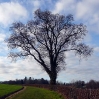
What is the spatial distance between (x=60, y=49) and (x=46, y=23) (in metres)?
5.55

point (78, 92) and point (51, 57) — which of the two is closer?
point (78, 92)

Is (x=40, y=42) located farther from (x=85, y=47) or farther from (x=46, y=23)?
(x=85, y=47)

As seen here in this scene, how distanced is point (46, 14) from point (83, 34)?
7780 mm

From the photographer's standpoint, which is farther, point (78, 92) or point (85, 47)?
point (85, 47)

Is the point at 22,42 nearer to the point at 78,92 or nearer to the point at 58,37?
the point at 58,37

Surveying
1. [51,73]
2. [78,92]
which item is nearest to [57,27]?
[51,73]

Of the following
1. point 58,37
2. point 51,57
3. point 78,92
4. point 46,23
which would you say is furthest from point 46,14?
point 78,92

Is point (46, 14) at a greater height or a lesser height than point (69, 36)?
greater

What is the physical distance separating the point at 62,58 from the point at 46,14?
900 centimetres

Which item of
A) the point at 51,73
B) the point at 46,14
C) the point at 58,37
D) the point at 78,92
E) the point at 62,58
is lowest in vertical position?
the point at 78,92

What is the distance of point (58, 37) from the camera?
50000 mm

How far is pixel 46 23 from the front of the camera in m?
49.4

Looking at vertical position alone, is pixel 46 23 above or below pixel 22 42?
above

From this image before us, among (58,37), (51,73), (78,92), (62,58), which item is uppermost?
(58,37)
